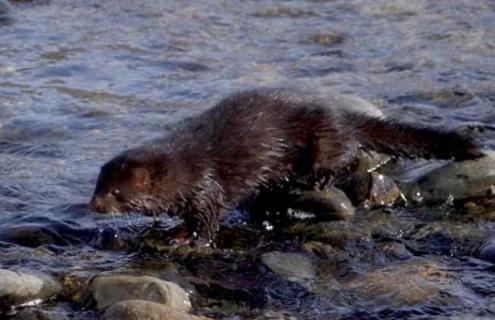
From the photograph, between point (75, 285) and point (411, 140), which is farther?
point (411, 140)

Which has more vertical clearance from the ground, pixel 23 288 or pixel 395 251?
pixel 23 288

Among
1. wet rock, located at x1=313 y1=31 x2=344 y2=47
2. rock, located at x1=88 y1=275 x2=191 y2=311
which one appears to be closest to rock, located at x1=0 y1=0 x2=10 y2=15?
wet rock, located at x1=313 y1=31 x2=344 y2=47

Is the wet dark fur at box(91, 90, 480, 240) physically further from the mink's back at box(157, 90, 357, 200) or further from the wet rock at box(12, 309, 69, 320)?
the wet rock at box(12, 309, 69, 320)

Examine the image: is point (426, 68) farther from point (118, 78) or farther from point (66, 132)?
point (66, 132)

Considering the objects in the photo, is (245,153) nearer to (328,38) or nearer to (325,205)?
(325,205)

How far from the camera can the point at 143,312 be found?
5953mm

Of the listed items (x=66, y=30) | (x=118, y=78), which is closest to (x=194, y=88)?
(x=118, y=78)

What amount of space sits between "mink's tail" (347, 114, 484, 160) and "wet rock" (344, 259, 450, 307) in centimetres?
123

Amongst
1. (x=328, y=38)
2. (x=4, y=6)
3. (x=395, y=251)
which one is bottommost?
(x=395, y=251)

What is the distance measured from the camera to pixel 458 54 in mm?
11367

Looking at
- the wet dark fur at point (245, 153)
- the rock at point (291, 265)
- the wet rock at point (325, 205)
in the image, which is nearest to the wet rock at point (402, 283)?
the rock at point (291, 265)

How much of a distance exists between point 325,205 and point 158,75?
368cm

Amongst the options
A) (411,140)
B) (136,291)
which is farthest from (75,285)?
(411,140)

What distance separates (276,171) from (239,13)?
5.59 m
